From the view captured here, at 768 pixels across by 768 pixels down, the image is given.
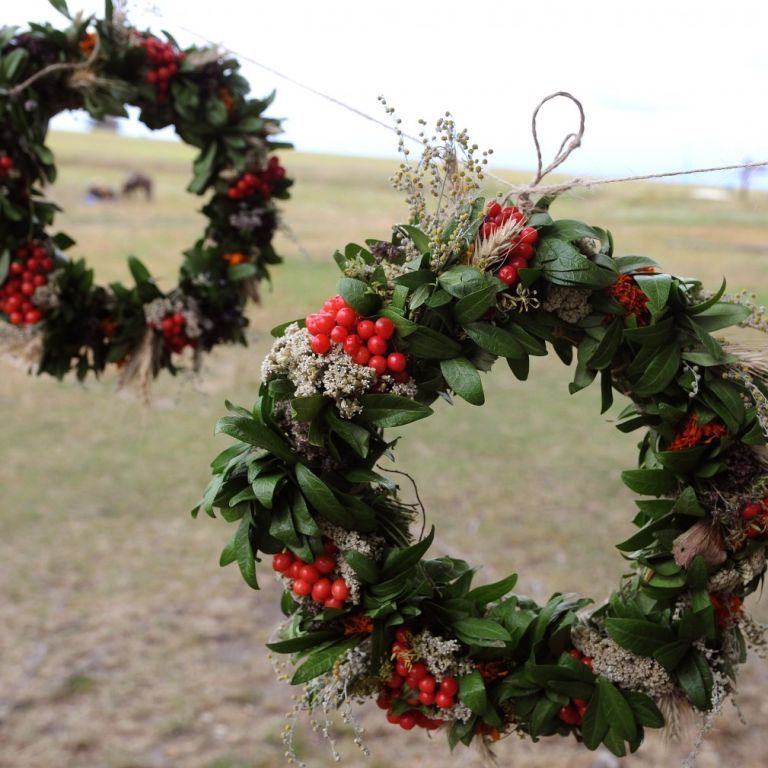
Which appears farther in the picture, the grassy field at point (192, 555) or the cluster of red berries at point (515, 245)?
the grassy field at point (192, 555)

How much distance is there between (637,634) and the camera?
112 centimetres

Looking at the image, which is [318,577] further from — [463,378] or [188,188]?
[188,188]

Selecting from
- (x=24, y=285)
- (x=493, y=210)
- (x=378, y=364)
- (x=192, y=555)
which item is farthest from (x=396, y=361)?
(x=192, y=555)

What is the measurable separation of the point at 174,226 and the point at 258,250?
25.1 ft

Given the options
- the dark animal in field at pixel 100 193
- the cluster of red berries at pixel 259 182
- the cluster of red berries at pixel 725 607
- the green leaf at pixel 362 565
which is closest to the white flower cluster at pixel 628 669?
the cluster of red berries at pixel 725 607

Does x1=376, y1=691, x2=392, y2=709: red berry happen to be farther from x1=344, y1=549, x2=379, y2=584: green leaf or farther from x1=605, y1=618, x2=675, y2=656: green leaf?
x1=605, y1=618, x2=675, y2=656: green leaf

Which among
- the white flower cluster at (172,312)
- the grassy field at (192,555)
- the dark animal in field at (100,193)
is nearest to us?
the white flower cluster at (172,312)

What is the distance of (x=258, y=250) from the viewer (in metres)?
2.00

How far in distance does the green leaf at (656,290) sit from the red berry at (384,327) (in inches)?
13.2

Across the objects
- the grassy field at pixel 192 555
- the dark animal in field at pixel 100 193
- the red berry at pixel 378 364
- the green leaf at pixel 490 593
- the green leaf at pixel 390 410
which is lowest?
the grassy field at pixel 192 555

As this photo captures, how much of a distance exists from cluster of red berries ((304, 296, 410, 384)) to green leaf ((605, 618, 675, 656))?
45 centimetres

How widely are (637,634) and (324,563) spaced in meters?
0.44

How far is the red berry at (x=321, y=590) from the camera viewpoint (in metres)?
1.12

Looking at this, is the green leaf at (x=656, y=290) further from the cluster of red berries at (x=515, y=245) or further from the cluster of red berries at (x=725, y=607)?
the cluster of red berries at (x=725, y=607)
